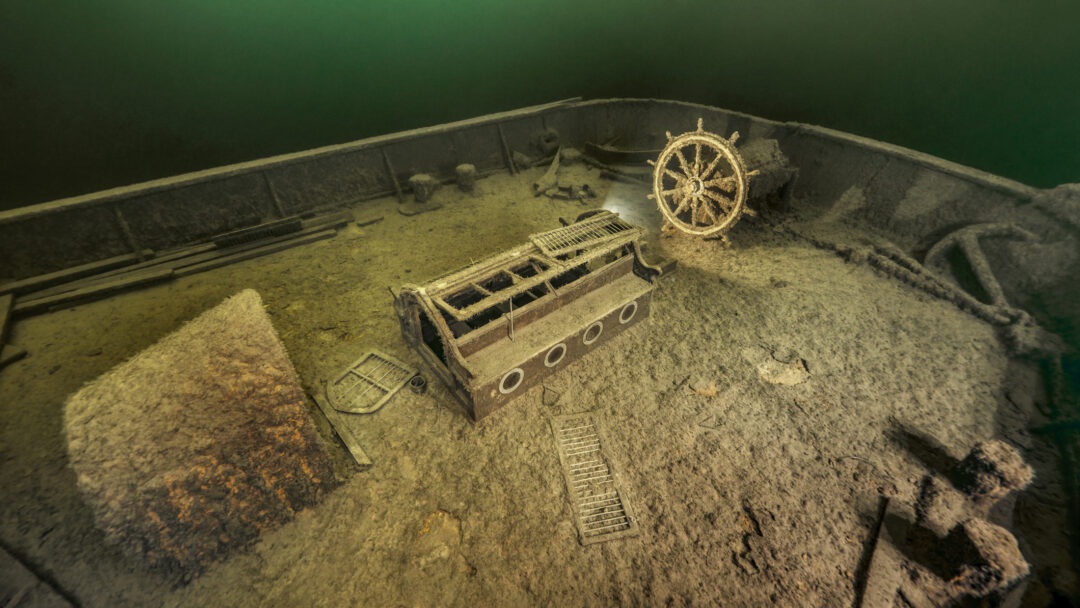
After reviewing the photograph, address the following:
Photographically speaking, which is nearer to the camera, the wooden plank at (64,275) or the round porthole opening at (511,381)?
the round porthole opening at (511,381)

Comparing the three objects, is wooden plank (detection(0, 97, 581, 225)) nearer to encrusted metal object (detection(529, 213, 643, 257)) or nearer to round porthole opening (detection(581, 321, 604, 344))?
encrusted metal object (detection(529, 213, 643, 257))

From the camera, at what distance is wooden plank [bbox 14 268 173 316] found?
584cm

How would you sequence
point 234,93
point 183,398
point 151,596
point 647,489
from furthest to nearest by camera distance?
point 234,93 → point 647,489 → point 151,596 → point 183,398

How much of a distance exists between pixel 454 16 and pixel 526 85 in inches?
333

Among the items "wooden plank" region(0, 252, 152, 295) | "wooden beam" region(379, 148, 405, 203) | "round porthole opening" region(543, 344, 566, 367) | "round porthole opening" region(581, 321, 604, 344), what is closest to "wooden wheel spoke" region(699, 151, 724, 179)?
"round porthole opening" region(581, 321, 604, 344)

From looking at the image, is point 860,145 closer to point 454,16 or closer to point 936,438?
point 936,438

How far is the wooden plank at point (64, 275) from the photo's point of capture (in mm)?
6019

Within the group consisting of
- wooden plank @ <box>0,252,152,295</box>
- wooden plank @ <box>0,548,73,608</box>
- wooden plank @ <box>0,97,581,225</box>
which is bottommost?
wooden plank @ <box>0,548,73,608</box>

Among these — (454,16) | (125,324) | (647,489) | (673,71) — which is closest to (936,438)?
(647,489)

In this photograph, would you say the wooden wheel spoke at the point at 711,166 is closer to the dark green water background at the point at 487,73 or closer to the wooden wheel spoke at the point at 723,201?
the wooden wheel spoke at the point at 723,201

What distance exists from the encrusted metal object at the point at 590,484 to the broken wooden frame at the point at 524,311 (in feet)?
2.46

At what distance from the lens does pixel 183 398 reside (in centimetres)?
269

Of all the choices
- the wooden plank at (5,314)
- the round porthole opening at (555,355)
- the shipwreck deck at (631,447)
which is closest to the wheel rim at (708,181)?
the shipwreck deck at (631,447)

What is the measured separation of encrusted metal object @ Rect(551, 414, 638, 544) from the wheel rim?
13.4ft
